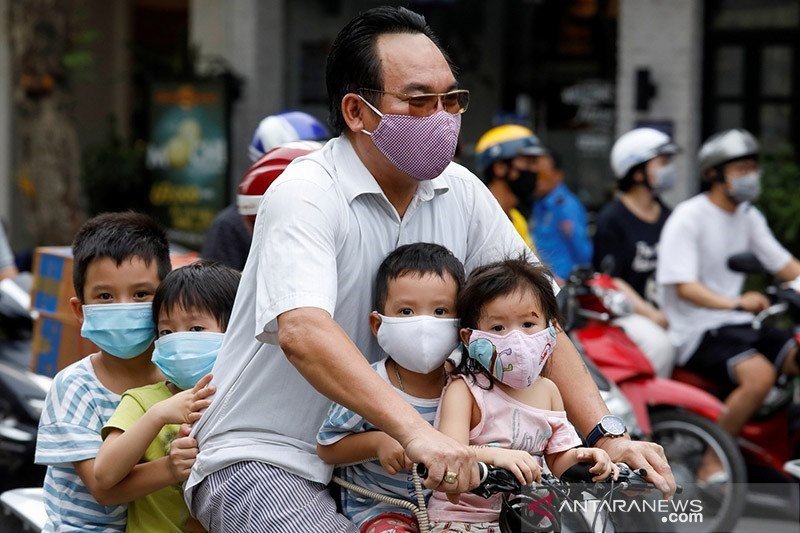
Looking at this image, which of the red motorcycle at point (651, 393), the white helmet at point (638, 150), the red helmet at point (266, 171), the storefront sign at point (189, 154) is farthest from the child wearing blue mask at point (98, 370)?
the storefront sign at point (189, 154)

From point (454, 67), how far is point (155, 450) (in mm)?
1233

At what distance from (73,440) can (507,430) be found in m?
1.11

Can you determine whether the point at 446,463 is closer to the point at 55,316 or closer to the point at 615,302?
the point at 55,316

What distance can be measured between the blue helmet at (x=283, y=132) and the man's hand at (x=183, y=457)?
2.93 metres

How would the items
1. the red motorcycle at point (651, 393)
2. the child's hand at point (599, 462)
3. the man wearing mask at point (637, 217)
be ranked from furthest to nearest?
the man wearing mask at point (637, 217)
the red motorcycle at point (651, 393)
the child's hand at point (599, 462)

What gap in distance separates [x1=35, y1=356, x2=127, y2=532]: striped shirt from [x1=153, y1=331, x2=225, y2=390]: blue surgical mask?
0.23 meters

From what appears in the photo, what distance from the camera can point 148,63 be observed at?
15.0m

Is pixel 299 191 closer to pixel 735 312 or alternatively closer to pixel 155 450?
pixel 155 450

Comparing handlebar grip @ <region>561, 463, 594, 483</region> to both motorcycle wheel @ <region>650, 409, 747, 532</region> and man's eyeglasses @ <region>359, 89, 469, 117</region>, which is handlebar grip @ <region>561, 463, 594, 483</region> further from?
motorcycle wheel @ <region>650, 409, 747, 532</region>

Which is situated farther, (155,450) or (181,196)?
(181,196)

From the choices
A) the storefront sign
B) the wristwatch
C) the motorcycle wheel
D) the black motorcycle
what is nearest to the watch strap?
the wristwatch

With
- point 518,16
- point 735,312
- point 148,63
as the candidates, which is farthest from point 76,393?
point 148,63

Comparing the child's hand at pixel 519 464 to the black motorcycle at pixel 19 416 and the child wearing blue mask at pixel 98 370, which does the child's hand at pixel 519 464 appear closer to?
the child wearing blue mask at pixel 98 370

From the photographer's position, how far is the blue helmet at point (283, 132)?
5.99 meters
